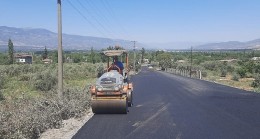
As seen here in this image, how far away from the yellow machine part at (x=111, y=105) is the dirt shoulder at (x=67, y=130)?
1.91 feet

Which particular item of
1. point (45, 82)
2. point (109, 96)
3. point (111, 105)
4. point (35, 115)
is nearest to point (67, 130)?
point (35, 115)

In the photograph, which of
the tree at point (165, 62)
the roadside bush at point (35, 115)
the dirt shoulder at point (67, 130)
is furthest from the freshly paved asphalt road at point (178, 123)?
the tree at point (165, 62)

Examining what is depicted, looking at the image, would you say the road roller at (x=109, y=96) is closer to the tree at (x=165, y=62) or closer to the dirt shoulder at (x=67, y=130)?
the dirt shoulder at (x=67, y=130)

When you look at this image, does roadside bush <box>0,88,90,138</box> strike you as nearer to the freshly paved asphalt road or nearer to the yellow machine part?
the yellow machine part

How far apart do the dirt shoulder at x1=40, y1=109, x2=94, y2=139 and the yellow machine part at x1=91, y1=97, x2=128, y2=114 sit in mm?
582

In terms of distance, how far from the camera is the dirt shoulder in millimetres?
11632

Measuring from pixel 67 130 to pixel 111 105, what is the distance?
357 cm

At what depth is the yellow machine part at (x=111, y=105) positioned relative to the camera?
15844 millimetres

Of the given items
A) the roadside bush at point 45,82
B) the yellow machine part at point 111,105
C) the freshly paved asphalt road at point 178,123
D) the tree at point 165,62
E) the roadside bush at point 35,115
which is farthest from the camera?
the tree at point 165,62

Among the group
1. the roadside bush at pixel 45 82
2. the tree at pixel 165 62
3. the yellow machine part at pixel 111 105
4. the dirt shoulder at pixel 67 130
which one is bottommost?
the tree at pixel 165 62

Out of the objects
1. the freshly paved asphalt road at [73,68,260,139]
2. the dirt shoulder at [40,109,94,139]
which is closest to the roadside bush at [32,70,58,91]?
the freshly paved asphalt road at [73,68,260,139]

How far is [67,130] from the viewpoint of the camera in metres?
12.7

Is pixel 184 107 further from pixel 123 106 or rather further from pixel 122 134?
pixel 122 134

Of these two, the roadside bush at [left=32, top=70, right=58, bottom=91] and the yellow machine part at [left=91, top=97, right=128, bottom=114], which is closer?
the yellow machine part at [left=91, top=97, right=128, bottom=114]
